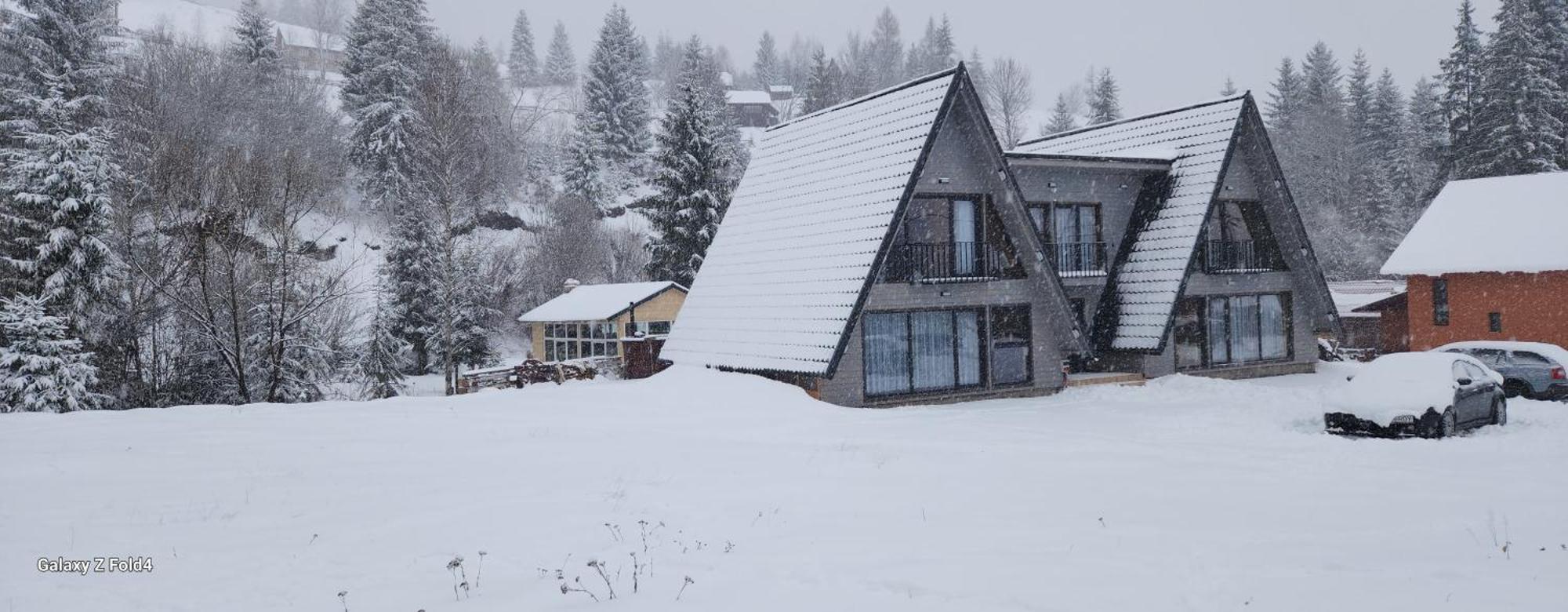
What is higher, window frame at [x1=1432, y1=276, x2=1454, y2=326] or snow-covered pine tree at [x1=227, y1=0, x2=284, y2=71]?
snow-covered pine tree at [x1=227, y1=0, x2=284, y2=71]

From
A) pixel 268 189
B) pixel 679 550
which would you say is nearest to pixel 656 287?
pixel 268 189

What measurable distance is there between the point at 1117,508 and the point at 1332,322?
21.4 metres

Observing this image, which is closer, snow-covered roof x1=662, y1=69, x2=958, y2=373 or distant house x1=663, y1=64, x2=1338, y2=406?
snow-covered roof x1=662, y1=69, x2=958, y2=373

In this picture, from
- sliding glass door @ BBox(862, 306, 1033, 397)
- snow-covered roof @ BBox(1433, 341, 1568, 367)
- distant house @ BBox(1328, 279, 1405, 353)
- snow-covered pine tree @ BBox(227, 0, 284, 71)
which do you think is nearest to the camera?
snow-covered roof @ BBox(1433, 341, 1568, 367)

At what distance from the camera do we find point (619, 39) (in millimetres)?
70062

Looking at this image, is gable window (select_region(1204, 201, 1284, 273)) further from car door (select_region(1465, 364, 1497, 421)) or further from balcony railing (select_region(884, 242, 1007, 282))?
car door (select_region(1465, 364, 1497, 421))

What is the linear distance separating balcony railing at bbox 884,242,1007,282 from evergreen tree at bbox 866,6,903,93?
88379 mm

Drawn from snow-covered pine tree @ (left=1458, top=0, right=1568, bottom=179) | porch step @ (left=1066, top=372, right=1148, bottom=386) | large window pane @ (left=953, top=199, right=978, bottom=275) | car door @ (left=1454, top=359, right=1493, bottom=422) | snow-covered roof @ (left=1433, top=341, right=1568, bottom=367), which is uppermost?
snow-covered pine tree @ (left=1458, top=0, right=1568, bottom=179)

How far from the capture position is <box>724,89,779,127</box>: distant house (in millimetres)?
104438

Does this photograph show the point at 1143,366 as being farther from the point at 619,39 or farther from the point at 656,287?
the point at 619,39

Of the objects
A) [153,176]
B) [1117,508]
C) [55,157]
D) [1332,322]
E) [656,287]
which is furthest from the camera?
[656,287]

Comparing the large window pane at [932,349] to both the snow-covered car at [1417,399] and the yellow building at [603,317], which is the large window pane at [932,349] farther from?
the yellow building at [603,317]

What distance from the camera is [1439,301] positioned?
28234 millimetres

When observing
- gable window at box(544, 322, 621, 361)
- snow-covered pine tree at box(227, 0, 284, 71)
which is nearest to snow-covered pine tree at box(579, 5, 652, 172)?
snow-covered pine tree at box(227, 0, 284, 71)
